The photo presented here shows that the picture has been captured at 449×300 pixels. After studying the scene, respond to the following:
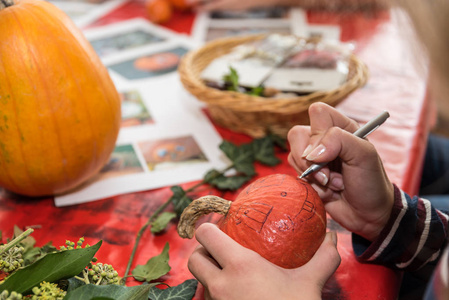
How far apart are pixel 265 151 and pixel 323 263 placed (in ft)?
1.47

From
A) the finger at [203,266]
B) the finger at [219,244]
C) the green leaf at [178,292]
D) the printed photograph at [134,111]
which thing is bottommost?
the green leaf at [178,292]

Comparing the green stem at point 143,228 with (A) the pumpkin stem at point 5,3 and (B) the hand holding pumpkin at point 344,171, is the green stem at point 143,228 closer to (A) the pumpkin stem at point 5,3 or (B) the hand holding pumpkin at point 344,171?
(B) the hand holding pumpkin at point 344,171

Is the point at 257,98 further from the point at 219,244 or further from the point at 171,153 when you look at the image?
the point at 219,244

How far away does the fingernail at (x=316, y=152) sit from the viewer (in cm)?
72

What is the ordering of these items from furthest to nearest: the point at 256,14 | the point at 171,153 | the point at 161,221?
the point at 256,14
the point at 171,153
the point at 161,221

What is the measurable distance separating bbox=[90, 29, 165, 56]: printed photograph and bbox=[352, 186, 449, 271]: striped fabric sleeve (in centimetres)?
121

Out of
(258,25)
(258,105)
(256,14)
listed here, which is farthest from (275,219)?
(256,14)

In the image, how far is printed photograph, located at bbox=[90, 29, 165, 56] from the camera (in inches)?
64.4

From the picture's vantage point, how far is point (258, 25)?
1.86m

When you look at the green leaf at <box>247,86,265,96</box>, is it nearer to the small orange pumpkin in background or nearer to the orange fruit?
the small orange pumpkin in background

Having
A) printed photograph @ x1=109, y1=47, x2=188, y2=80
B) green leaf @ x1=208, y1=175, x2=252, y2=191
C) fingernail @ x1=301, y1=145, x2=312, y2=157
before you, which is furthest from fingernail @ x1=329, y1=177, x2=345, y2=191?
printed photograph @ x1=109, y1=47, x2=188, y2=80

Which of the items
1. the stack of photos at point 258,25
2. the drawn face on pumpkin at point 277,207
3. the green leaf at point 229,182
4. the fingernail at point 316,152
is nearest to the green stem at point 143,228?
the green leaf at point 229,182

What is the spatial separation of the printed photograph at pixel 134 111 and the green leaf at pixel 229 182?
1.15 ft

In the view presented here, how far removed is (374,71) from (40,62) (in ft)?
3.68
